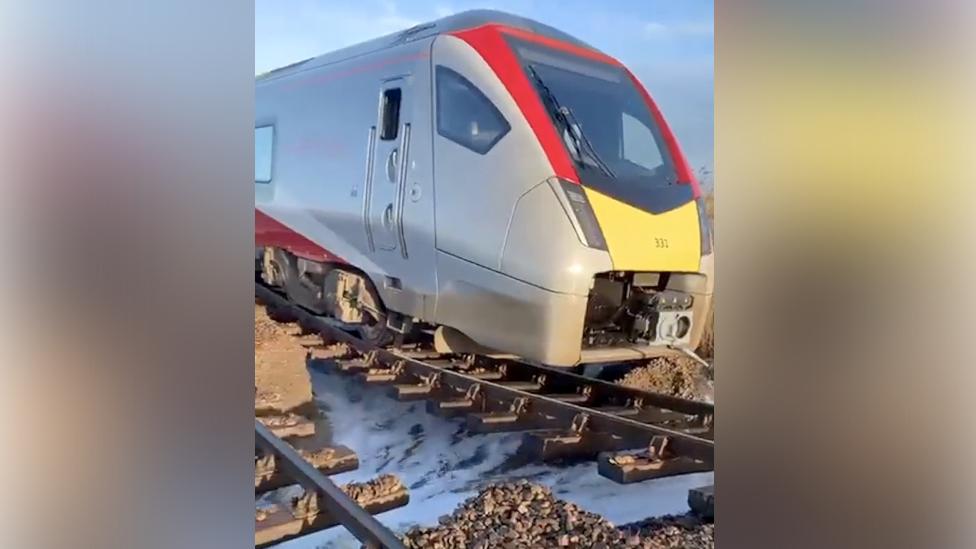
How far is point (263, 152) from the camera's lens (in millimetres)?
1317

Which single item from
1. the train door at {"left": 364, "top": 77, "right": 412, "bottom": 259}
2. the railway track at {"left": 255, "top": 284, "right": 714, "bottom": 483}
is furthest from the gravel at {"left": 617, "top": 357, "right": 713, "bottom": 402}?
the train door at {"left": 364, "top": 77, "right": 412, "bottom": 259}

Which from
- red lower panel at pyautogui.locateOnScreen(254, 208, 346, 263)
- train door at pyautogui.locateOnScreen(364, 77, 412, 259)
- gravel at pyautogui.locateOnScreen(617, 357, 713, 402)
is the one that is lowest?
gravel at pyautogui.locateOnScreen(617, 357, 713, 402)

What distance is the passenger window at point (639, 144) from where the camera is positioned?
1509 mm

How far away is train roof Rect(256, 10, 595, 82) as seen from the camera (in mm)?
1312

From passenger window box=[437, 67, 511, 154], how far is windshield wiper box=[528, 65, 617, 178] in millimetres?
107

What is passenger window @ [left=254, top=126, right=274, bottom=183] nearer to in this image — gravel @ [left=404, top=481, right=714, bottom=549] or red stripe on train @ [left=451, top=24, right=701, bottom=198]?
red stripe on train @ [left=451, top=24, right=701, bottom=198]

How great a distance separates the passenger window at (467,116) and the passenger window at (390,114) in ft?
0.24

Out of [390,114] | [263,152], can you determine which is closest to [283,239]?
[263,152]

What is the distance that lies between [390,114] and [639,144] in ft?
1.60

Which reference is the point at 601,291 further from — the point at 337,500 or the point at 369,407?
the point at 337,500
